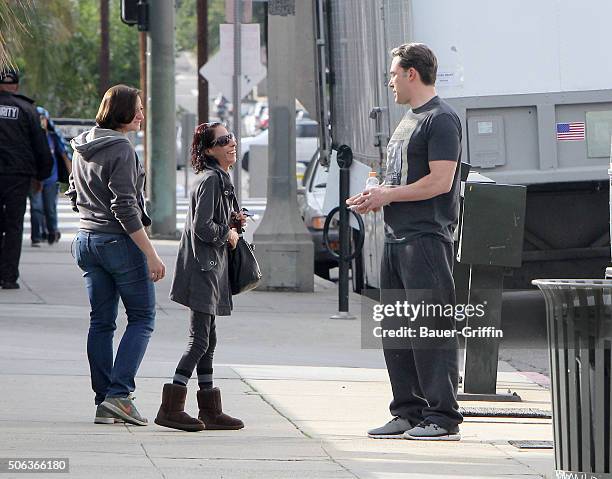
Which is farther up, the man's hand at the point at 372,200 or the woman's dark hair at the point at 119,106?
the woman's dark hair at the point at 119,106

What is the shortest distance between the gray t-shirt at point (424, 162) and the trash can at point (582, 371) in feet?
4.46

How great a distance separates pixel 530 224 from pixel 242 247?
18.5 feet

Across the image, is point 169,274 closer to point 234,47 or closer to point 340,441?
point 234,47

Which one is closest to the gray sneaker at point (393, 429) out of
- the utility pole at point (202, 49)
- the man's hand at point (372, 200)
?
the man's hand at point (372, 200)

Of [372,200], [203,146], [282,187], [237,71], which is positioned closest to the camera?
[372,200]

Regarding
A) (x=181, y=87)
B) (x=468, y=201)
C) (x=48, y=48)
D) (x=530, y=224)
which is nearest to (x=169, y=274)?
(x=530, y=224)

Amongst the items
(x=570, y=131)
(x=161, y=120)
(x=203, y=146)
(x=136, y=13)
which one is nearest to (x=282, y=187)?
(x=570, y=131)

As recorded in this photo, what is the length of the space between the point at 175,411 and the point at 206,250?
842 millimetres

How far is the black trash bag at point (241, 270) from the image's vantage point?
7.75 metres

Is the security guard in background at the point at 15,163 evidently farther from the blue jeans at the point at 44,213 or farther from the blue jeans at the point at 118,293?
the blue jeans at the point at 118,293

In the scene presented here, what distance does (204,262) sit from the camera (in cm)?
755

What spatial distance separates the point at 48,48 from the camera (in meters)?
37.2

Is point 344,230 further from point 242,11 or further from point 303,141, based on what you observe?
point 303,141

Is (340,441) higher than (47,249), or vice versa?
(47,249)
